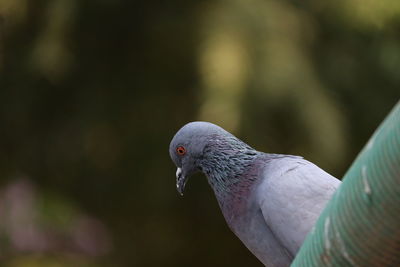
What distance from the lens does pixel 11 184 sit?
912 centimetres

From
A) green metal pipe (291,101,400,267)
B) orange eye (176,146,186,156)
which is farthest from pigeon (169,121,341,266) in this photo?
green metal pipe (291,101,400,267)

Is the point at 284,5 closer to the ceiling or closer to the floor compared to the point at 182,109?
closer to the ceiling

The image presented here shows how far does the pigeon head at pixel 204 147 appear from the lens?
4.68m

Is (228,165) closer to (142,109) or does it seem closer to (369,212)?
(369,212)

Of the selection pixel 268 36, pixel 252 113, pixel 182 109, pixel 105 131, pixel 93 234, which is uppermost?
pixel 268 36

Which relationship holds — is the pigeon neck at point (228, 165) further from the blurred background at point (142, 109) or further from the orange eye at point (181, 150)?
the blurred background at point (142, 109)

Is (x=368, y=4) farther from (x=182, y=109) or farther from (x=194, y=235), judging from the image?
(x=194, y=235)

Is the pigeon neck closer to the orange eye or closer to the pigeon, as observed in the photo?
the pigeon

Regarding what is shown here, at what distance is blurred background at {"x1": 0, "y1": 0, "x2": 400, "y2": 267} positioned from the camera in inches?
317

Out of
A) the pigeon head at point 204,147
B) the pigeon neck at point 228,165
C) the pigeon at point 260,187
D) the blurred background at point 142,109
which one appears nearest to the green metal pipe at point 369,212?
the pigeon at point 260,187

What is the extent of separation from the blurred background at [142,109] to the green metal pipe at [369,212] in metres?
5.49

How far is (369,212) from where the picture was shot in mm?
2051

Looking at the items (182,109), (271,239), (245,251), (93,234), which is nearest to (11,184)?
(93,234)

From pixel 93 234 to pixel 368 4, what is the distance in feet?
13.8
